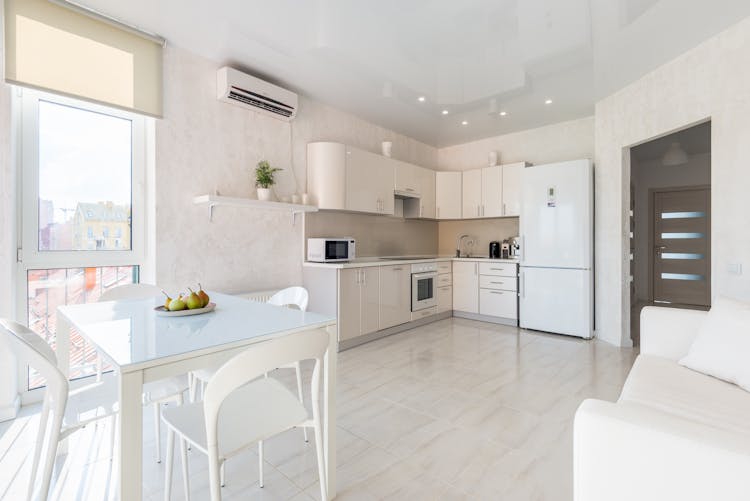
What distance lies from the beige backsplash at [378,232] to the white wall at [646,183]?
3.79 metres

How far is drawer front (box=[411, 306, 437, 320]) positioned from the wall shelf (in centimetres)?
184

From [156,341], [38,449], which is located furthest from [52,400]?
[156,341]

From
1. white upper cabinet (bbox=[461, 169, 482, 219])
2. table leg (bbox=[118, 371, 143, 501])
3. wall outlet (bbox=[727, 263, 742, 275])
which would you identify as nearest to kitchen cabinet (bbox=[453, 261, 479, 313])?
white upper cabinet (bbox=[461, 169, 482, 219])

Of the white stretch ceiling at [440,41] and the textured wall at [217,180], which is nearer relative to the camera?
the white stretch ceiling at [440,41]

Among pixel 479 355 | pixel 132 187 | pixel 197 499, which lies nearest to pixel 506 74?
pixel 479 355

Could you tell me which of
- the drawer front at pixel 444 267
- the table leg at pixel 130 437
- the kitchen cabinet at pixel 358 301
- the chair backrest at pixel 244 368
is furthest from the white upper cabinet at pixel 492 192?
the table leg at pixel 130 437

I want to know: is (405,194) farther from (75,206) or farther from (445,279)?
(75,206)

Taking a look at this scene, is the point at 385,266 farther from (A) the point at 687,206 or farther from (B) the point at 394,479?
(A) the point at 687,206

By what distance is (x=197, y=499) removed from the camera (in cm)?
153

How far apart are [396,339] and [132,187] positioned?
2923 mm

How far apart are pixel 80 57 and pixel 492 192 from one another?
450 centimetres

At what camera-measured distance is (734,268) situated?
2.62 meters

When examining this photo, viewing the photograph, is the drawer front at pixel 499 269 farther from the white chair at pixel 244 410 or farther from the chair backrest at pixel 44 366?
the chair backrest at pixel 44 366

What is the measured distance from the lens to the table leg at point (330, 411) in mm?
1534
